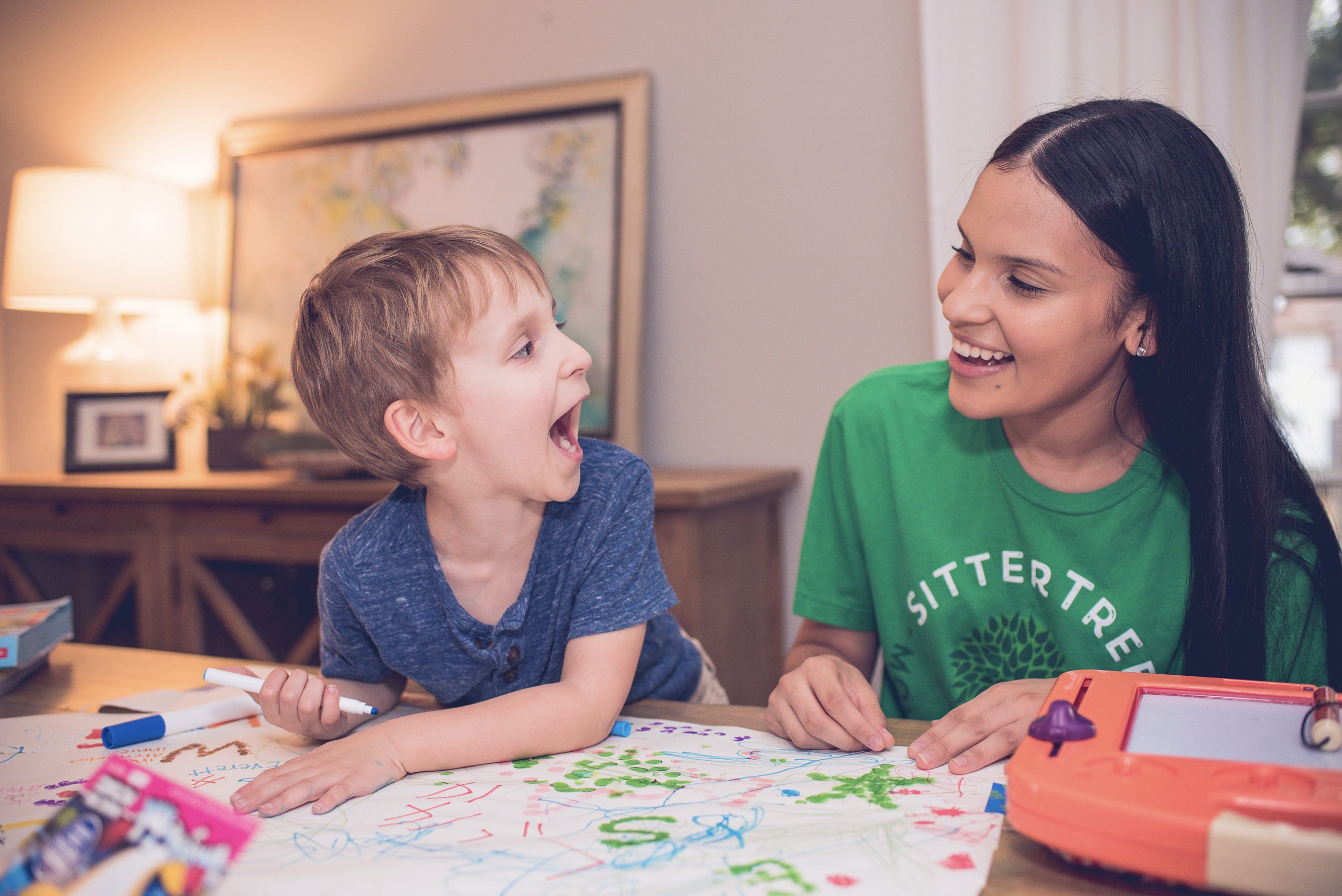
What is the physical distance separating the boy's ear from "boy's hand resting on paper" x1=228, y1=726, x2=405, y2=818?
0.96 ft

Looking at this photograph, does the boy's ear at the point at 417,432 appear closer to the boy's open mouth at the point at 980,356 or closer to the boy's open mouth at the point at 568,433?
the boy's open mouth at the point at 568,433

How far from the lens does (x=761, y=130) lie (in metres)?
2.23

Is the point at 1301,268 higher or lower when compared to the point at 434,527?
higher

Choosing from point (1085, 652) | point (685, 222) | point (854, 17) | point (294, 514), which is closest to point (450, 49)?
point (685, 222)

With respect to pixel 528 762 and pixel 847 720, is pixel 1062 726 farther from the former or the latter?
pixel 528 762

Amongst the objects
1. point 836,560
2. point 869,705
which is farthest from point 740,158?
point 869,705

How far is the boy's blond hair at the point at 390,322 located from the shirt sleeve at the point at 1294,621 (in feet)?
2.41

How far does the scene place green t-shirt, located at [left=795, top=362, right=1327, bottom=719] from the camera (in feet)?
3.11

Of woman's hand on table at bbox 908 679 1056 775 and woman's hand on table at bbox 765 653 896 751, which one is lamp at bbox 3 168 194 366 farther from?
woman's hand on table at bbox 908 679 1056 775

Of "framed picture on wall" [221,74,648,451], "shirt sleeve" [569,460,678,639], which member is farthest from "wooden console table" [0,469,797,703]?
"shirt sleeve" [569,460,678,639]

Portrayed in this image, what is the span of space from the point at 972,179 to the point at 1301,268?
0.72 m

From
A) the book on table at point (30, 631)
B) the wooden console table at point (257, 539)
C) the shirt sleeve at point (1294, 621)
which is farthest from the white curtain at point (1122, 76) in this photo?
the book on table at point (30, 631)

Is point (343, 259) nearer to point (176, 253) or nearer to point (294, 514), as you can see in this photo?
point (294, 514)

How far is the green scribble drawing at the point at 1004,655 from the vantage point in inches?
38.4
